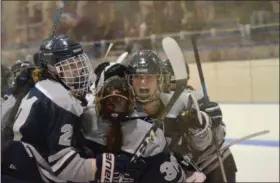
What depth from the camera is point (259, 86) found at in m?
3.36

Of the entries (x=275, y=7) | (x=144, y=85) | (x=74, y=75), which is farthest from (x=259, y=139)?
(x=74, y=75)

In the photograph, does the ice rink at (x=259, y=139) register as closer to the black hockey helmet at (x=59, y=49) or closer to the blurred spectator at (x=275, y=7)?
the blurred spectator at (x=275, y=7)

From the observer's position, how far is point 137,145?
1.22 m

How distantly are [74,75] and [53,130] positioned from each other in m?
0.14

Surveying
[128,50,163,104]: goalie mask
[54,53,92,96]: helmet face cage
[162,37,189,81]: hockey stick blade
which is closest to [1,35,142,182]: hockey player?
[54,53,92,96]: helmet face cage

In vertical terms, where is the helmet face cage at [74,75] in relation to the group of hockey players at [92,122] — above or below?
above

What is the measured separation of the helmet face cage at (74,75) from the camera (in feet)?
3.92

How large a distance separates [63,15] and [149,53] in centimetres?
24

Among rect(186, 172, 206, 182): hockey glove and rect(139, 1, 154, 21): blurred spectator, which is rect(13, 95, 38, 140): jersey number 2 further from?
rect(139, 1, 154, 21): blurred spectator

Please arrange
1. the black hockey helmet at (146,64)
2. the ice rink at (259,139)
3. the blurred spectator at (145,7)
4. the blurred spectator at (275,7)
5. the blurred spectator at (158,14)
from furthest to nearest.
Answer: the blurred spectator at (145,7)
the blurred spectator at (158,14)
the blurred spectator at (275,7)
the ice rink at (259,139)
the black hockey helmet at (146,64)

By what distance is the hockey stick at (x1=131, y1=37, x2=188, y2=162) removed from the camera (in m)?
1.22

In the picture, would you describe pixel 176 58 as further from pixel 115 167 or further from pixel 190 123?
pixel 115 167

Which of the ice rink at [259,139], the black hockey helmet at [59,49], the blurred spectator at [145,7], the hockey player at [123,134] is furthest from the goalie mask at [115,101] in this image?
the blurred spectator at [145,7]

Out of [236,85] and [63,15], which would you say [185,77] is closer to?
[63,15]
